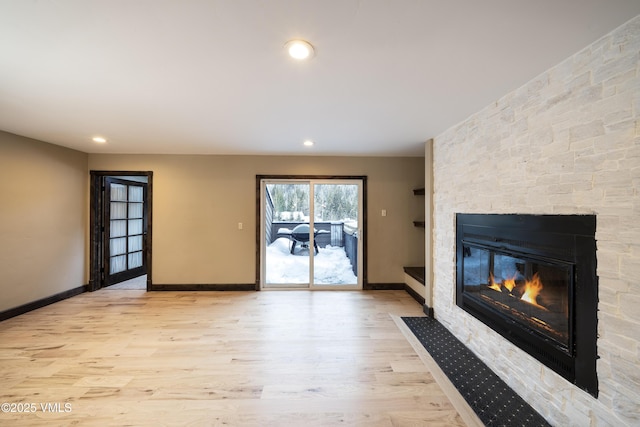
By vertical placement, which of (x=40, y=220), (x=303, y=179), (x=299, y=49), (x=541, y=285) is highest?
(x=299, y=49)

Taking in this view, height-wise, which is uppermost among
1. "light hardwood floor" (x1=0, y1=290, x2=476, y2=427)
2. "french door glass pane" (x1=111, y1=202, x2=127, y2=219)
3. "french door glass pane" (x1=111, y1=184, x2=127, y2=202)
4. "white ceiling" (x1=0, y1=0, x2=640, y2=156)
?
"white ceiling" (x1=0, y1=0, x2=640, y2=156)

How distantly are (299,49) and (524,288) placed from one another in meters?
2.28

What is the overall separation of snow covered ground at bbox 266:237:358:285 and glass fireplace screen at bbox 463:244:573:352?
7.26 feet

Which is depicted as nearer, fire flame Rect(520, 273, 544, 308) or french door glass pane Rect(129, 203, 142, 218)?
fire flame Rect(520, 273, 544, 308)

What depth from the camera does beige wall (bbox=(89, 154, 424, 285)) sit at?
4188mm

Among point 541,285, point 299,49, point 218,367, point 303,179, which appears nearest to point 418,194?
point 303,179

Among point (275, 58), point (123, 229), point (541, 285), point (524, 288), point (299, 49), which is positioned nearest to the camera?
point (299, 49)

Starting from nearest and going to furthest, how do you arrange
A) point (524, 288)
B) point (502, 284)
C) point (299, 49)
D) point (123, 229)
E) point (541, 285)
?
point (299, 49) → point (541, 285) → point (524, 288) → point (502, 284) → point (123, 229)

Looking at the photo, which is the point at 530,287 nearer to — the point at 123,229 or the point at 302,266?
the point at 302,266

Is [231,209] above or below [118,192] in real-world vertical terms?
below

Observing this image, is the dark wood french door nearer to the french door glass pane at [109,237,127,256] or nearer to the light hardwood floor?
the french door glass pane at [109,237,127,256]

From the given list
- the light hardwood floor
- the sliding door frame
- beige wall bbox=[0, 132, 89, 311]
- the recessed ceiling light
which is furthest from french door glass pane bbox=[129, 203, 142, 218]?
the recessed ceiling light

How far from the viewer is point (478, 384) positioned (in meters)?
1.96

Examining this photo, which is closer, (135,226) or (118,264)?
(118,264)
